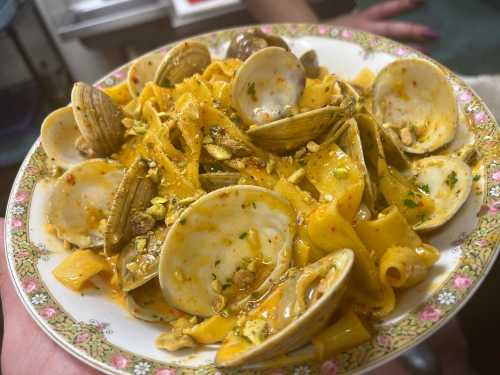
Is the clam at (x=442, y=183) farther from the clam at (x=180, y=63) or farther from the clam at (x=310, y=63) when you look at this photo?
the clam at (x=180, y=63)

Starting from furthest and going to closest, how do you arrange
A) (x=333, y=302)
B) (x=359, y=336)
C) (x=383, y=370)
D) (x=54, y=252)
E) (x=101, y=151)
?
(x=101, y=151), (x=54, y=252), (x=383, y=370), (x=359, y=336), (x=333, y=302)

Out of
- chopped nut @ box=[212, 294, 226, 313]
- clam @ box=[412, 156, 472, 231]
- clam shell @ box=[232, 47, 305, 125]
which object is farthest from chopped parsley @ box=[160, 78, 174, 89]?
clam @ box=[412, 156, 472, 231]

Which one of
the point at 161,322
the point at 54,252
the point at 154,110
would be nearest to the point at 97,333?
the point at 161,322

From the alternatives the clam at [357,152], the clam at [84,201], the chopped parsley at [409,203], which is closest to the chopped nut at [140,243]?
the clam at [84,201]

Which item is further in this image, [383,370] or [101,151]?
[101,151]

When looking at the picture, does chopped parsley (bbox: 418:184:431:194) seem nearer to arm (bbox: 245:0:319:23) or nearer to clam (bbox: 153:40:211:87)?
clam (bbox: 153:40:211:87)

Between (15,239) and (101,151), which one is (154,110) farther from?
(15,239)

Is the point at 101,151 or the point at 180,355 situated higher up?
the point at 101,151

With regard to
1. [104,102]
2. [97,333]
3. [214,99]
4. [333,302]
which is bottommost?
[97,333]
